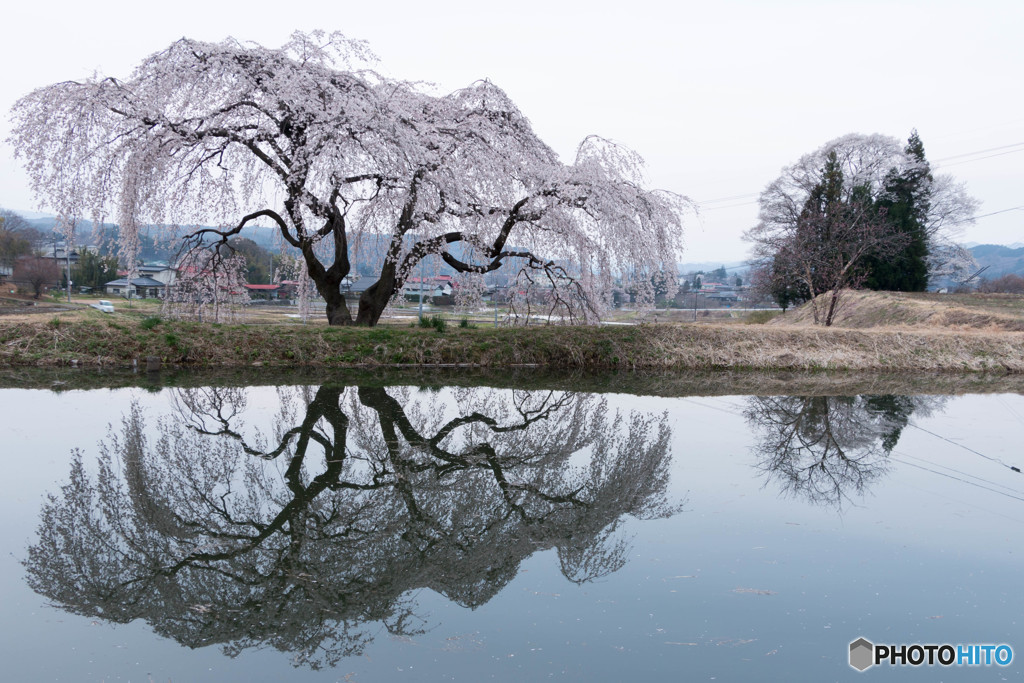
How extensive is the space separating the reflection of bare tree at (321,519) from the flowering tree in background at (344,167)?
21.1ft

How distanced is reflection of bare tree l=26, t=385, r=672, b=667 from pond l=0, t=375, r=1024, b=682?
0.02 m

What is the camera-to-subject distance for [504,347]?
1489 cm

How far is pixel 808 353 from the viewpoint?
16.6 m

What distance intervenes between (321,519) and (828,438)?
20.8 feet

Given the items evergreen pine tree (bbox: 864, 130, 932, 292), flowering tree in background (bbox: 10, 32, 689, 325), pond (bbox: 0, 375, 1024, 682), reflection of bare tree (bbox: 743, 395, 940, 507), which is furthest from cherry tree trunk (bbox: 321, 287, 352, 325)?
evergreen pine tree (bbox: 864, 130, 932, 292)

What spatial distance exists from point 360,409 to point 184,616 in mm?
5422

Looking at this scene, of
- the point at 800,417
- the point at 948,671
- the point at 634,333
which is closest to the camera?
the point at 948,671

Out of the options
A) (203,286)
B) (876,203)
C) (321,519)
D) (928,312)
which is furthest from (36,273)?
(876,203)

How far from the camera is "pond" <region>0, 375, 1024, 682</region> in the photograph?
3256mm

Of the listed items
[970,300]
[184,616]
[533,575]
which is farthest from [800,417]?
[970,300]

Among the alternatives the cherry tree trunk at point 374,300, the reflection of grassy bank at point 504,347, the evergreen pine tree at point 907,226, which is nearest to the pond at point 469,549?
the reflection of grassy bank at point 504,347

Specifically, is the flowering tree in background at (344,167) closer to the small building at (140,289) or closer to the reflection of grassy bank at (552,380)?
the reflection of grassy bank at (552,380)

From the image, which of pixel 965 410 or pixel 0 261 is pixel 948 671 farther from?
pixel 0 261

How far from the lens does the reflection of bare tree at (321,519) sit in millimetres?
3633
